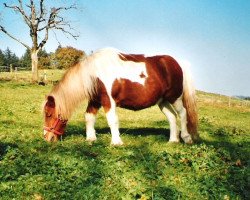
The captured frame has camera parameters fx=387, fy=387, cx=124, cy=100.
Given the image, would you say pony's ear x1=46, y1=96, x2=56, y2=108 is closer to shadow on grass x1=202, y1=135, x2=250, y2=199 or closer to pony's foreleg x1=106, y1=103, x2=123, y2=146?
pony's foreleg x1=106, y1=103, x2=123, y2=146

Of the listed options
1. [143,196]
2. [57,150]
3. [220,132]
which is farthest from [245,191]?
[220,132]

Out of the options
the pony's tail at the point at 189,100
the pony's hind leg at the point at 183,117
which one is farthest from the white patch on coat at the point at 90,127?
the pony's tail at the point at 189,100

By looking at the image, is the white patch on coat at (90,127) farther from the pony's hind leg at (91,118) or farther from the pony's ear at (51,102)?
the pony's ear at (51,102)

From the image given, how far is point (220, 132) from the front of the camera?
17281 mm

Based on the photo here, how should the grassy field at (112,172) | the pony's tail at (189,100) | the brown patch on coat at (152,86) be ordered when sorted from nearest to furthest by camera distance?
the grassy field at (112,172), the brown patch on coat at (152,86), the pony's tail at (189,100)

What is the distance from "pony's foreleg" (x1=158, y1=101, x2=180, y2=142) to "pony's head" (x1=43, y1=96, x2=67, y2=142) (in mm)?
3845

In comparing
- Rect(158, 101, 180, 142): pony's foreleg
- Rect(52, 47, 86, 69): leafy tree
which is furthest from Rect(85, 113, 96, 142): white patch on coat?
Rect(52, 47, 86, 69): leafy tree

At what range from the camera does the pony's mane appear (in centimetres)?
1176

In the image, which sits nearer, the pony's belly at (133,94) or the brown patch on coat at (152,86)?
the pony's belly at (133,94)

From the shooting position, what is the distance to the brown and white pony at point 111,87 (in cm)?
1178

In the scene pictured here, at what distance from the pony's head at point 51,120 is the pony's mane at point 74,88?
0.13m

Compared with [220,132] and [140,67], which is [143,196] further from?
[220,132]

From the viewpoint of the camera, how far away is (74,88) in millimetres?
11828

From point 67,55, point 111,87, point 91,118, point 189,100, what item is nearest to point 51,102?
point 91,118
